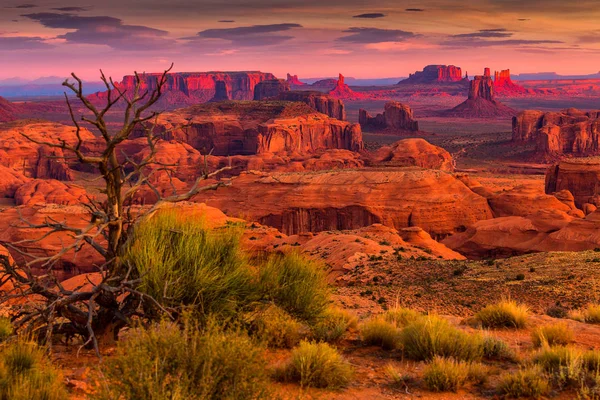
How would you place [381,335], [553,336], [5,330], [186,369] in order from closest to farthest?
[186,369] → [5,330] → [553,336] → [381,335]

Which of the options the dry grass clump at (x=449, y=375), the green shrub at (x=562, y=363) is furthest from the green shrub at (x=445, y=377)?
the green shrub at (x=562, y=363)

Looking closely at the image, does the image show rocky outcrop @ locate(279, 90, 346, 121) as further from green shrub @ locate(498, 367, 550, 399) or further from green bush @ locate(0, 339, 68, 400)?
green bush @ locate(0, 339, 68, 400)

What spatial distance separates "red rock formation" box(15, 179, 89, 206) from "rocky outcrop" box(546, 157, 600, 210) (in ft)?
195

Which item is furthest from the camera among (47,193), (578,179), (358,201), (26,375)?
(47,193)

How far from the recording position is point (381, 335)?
473 inches

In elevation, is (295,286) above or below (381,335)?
above

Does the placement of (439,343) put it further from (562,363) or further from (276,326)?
(276,326)

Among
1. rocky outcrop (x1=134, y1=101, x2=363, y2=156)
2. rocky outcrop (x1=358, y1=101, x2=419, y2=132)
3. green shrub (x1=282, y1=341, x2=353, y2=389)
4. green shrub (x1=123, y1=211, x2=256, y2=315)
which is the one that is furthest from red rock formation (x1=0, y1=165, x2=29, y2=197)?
rocky outcrop (x1=358, y1=101, x2=419, y2=132)

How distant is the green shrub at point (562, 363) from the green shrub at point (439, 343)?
1.10 m

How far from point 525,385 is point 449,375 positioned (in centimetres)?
115

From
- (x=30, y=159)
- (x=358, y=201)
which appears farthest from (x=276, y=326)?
(x=30, y=159)

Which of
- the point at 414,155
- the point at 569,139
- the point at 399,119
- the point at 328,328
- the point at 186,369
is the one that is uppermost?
the point at 186,369

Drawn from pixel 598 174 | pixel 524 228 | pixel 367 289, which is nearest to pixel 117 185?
pixel 367 289

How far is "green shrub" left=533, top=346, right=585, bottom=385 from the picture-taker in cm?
912
